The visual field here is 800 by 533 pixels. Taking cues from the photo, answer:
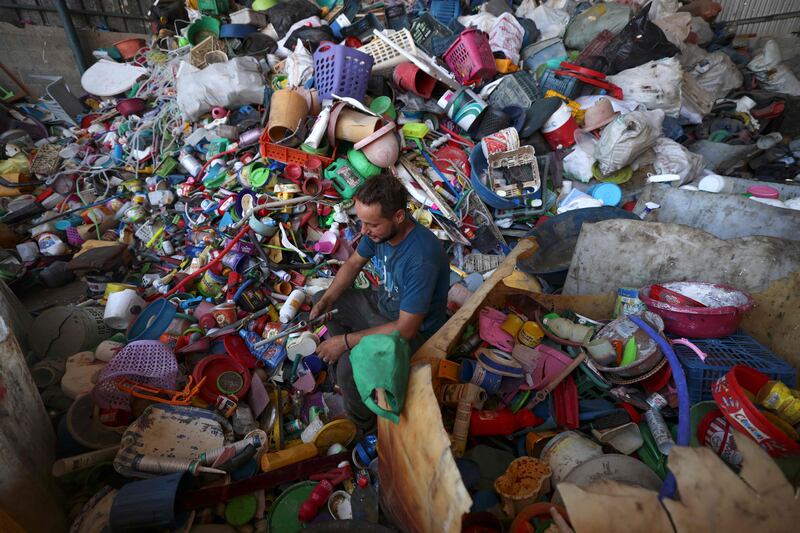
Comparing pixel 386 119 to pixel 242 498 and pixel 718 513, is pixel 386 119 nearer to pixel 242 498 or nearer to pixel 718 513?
pixel 242 498

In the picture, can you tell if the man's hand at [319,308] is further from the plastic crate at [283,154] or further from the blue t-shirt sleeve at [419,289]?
the plastic crate at [283,154]

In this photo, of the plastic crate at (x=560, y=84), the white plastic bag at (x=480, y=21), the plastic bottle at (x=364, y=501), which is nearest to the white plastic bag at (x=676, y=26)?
the plastic crate at (x=560, y=84)

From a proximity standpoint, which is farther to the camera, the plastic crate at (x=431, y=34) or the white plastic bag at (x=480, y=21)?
the white plastic bag at (x=480, y=21)

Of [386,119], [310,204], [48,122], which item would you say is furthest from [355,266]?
[48,122]

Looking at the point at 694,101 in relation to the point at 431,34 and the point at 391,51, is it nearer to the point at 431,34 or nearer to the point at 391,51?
the point at 431,34

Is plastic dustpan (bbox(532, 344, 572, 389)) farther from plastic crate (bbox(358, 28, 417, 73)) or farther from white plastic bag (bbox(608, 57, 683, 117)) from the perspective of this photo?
white plastic bag (bbox(608, 57, 683, 117))

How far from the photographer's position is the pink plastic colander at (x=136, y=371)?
2229mm

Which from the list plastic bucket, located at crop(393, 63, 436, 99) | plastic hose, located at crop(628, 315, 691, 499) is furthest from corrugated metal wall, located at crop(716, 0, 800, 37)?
plastic hose, located at crop(628, 315, 691, 499)

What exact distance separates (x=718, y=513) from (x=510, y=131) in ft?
11.6

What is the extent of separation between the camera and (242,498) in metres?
2.08

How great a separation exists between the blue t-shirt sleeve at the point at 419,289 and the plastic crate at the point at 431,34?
4042 mm

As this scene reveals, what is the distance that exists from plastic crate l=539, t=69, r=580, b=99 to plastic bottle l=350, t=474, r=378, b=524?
4526mm

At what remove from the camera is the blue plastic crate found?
1.75 metres

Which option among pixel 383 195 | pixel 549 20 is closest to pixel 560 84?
pixel 549 20
